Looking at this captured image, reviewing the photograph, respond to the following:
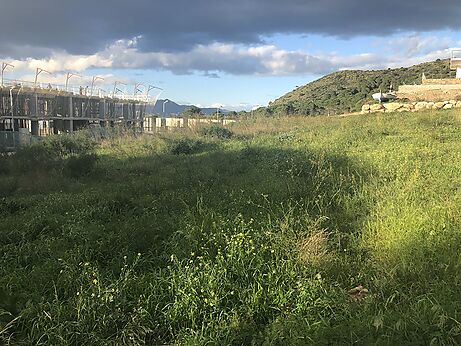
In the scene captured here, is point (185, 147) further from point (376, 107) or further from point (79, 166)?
point (376, 107)

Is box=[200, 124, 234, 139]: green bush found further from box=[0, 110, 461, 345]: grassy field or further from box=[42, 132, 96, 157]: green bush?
box=[0, 110, 461, 345]: grassy field

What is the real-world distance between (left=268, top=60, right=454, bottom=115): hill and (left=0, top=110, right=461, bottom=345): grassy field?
31.4 metres

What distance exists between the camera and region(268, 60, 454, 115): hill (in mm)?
43281

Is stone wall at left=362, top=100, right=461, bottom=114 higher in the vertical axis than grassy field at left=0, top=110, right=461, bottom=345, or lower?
higher

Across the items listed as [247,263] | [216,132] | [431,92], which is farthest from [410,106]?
[247,263]

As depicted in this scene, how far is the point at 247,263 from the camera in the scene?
168 inches

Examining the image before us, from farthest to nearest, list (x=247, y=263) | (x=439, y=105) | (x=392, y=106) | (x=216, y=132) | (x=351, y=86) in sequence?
1. (x=351, y=86)
2. (x=392, y=106)
3. (x=216, y=132)
4. (x=439, y=105)
5. (x=247, y=263)

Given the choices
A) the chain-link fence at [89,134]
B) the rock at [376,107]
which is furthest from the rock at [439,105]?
the chain-link fence at [89,134]

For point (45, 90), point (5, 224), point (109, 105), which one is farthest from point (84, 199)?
point (109, 105)

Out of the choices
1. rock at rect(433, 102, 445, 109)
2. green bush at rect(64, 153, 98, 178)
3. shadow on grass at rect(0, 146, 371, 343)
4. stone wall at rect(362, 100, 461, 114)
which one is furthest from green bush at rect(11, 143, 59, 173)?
rock at rect(433, 102, 445, 109)

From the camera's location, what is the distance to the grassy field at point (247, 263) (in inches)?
131

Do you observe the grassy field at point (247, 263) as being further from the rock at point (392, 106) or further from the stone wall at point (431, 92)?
the stone wall at point (431, 92)

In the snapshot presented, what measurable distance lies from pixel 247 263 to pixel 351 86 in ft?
175

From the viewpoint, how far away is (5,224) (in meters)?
6.72
